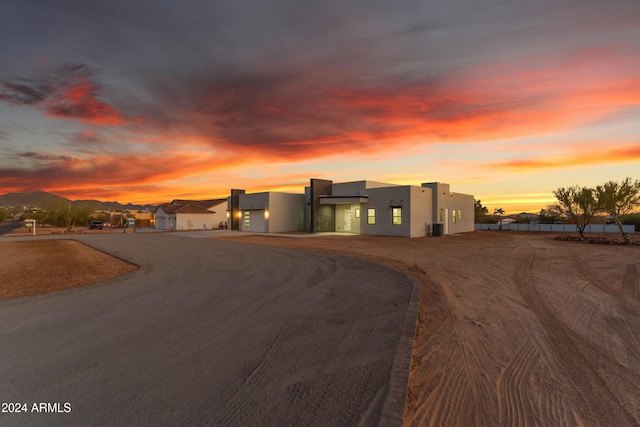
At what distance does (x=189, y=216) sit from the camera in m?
43.4

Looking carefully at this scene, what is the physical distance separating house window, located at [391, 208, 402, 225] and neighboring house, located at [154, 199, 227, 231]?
2864 centimetres

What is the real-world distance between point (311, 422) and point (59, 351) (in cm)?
421

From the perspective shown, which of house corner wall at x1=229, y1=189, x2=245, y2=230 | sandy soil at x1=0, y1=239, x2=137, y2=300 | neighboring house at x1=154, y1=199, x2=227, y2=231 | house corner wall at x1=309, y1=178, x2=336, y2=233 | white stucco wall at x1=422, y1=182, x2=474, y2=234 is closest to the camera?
sandy soil at x1=0, y1=239, x2=137, y2=300

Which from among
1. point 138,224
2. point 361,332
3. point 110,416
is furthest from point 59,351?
point 138,224

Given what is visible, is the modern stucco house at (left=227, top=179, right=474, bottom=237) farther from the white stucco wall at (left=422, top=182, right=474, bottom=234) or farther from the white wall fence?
the white wall fence

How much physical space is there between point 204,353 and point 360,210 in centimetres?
2848

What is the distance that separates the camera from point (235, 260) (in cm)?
1392

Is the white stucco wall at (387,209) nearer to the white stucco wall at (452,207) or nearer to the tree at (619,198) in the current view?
the white stucco wall at (452,207)

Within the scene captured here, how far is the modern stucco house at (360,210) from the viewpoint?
94.5ft

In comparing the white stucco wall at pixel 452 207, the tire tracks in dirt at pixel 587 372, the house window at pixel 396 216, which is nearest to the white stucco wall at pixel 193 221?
the house window at pixel 396 216

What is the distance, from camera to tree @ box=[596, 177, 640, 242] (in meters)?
23.5

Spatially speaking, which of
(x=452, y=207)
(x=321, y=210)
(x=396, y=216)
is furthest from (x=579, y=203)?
(x=321, y=210)

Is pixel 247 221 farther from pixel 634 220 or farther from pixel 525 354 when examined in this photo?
pixel 634 220

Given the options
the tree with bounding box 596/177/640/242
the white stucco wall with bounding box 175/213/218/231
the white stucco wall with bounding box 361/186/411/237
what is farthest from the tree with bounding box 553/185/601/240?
the white stucco wall with bounding box 175/213/218/231
